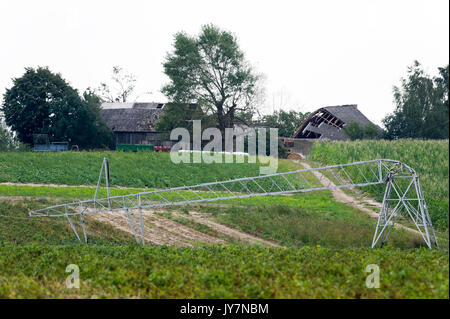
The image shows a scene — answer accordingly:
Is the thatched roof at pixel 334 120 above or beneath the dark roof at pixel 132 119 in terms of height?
beneath

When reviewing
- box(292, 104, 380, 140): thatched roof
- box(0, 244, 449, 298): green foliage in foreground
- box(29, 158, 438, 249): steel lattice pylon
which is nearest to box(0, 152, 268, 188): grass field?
box(29, 158, 438, 249): steel lattice pylon

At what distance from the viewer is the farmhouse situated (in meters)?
51.3

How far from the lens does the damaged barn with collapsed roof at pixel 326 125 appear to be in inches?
1294

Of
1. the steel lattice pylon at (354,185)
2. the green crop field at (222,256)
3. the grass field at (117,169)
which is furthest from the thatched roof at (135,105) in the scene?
the green crop field at (222,256)

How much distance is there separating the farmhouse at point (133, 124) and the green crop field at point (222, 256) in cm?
2535

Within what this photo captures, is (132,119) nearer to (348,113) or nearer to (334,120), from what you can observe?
(334,120)

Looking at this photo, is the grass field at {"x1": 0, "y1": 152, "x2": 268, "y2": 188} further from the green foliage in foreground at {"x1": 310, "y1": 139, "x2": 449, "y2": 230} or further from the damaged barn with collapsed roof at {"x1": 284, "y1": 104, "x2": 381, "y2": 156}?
the green foliage in foreground at {"x1": 310, "y1": 139, "x2": 449, "y2": 230}

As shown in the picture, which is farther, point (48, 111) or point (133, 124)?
point (133, 124)

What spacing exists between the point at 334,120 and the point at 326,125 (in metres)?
1.03

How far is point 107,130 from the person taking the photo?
4638cm

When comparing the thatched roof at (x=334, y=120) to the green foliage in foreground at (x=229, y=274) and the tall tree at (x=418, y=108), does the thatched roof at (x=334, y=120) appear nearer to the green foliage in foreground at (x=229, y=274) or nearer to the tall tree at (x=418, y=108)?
the tall tree at (x=418, y=108)

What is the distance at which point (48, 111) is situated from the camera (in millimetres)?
43062

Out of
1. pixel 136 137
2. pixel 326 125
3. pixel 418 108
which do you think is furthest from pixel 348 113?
pixel 136 137
